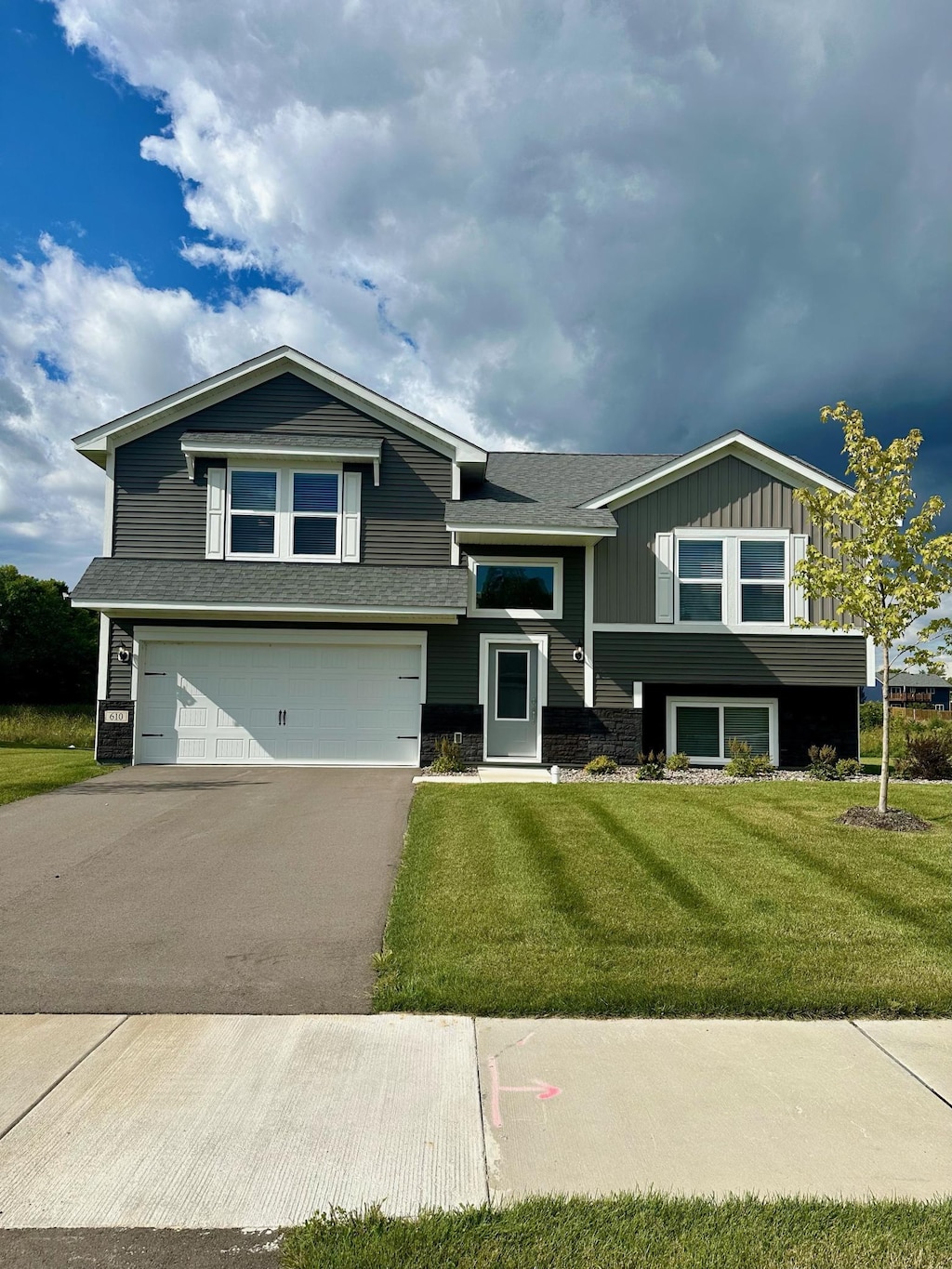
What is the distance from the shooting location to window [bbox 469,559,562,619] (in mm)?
16047

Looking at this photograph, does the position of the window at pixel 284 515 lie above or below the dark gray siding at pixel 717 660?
above

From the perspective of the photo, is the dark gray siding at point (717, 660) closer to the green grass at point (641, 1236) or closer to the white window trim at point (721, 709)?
the white window trim at point (721, 709)

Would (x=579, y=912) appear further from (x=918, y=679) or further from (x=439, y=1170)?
(x=918, y=679)

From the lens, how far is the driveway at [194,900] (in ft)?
16.5

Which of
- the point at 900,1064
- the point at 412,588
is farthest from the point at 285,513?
the point at 900,1064

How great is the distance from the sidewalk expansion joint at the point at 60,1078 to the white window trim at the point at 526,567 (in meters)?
11.9

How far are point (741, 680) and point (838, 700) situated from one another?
2.30 m

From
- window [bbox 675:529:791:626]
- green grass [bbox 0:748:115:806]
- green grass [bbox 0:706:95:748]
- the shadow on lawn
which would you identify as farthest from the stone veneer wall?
the shadow on lawn

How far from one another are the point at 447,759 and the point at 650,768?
370cm

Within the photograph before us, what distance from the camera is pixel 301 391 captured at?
16.4 meters

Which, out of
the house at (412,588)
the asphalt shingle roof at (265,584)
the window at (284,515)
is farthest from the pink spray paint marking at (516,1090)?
the window at (284,515)

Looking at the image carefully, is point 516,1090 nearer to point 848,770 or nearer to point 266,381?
point 848,770

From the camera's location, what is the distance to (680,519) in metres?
16.2

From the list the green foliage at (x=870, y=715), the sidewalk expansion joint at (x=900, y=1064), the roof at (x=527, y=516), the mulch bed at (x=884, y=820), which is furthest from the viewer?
the green foliage at (x=870, y=715)
